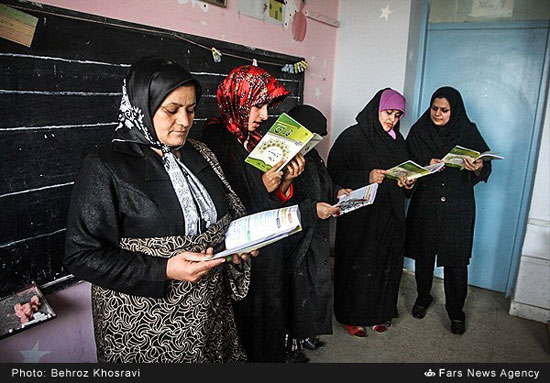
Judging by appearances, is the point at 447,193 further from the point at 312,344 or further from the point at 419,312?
the point at 312,344

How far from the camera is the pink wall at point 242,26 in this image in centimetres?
169

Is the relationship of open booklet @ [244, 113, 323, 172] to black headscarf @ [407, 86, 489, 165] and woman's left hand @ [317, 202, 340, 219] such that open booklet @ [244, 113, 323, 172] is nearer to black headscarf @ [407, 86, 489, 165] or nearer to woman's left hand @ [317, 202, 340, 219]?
woman's left hand @ [317, 202, 340, 219]

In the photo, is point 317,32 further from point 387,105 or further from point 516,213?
point 516,213

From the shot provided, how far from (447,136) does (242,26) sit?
1429 millimetres

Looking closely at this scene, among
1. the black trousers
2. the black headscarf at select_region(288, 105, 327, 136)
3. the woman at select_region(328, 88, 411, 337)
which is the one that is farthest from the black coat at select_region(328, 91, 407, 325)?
the black headscarf at select_region(288, 105, 327, 136)

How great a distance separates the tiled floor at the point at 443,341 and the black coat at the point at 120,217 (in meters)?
1.54

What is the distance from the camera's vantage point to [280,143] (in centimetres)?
159

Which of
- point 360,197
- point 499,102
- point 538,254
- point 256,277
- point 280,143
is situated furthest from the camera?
point 499,102

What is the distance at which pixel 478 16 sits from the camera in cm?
314

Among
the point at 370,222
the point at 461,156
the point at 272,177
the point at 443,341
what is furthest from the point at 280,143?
the point at 443,341

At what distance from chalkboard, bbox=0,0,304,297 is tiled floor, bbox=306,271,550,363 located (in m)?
1.60

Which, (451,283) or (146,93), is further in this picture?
(451,283)
